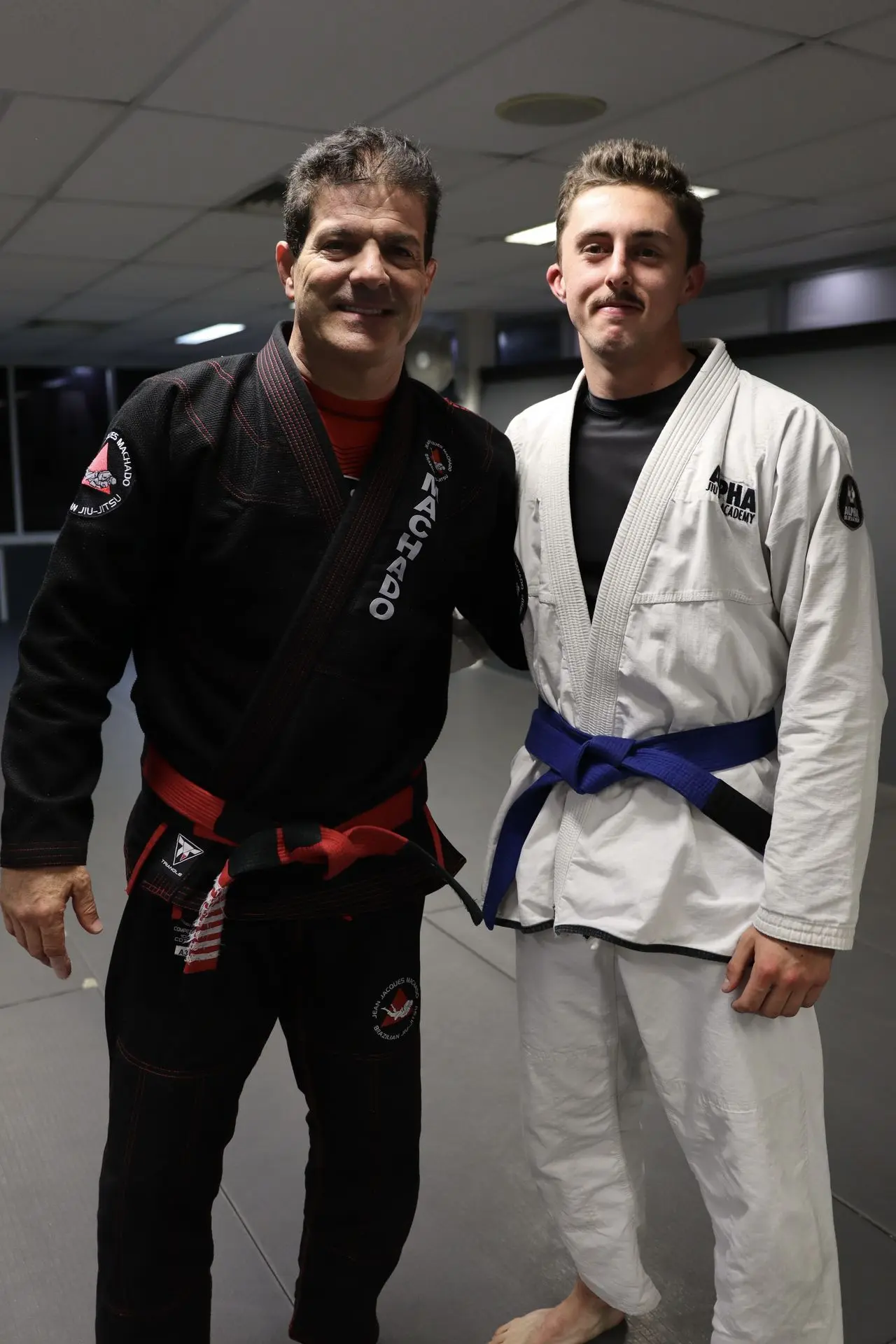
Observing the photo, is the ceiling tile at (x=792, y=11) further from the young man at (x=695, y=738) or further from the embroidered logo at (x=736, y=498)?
the embroidered logo at (x=736, y=498)

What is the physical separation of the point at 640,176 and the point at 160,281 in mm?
4745

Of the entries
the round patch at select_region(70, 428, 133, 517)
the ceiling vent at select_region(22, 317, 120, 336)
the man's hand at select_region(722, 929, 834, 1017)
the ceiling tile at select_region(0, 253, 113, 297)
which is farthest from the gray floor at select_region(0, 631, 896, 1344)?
the ceiling vent at select_region(22, 317, 120, 336)

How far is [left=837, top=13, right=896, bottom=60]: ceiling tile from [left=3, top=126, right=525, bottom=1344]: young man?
164 centimetres

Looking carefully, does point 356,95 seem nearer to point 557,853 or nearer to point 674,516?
point 674,516

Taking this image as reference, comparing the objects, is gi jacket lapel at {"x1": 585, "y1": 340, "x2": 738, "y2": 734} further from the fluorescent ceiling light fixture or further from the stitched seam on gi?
the fluorescent ceiling light fixture

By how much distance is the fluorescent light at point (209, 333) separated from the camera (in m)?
7.44

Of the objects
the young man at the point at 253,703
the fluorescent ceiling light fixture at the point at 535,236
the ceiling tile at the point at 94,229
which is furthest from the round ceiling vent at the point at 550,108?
the young man at the point at 253,703


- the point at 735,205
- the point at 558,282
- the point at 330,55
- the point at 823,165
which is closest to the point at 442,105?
the point at 330,55

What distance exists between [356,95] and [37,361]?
314 inches

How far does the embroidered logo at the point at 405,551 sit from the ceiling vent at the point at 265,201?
274 cm

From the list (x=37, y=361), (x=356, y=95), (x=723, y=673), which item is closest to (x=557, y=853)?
(x=723, y=673)

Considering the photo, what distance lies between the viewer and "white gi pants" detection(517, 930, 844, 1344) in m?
1.26

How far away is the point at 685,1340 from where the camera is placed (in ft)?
5.12

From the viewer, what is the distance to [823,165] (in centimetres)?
349
